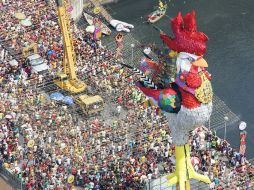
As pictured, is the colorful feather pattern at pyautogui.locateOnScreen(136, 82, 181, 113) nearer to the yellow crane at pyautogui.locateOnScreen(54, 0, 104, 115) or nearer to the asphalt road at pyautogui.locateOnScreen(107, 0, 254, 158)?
the yellow crane at pyautogui.locateOnScreen(54, 0, 104, 115)

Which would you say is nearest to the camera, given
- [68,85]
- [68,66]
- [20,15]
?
[68,66]

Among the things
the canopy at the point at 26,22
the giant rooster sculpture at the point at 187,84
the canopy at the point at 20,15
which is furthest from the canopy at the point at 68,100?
the giant rooster sculpture at the point at 187,84

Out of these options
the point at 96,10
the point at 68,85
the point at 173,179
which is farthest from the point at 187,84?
the point at 96,10

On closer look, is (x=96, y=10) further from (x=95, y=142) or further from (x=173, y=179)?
(x=173, y=179)

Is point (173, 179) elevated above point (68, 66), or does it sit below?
above

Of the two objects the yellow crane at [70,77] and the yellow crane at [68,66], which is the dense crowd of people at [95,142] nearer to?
the yellow crane at [70,77]

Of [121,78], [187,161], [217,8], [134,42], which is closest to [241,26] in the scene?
[217,8]

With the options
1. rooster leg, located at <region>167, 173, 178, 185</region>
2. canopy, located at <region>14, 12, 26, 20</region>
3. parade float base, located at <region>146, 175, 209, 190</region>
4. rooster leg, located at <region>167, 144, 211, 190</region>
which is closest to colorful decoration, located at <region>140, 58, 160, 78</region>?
rooster leg, located at <region>167, 144, 211, 190</region>

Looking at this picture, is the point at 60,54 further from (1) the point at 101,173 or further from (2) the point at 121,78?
(1) the point at 101,173

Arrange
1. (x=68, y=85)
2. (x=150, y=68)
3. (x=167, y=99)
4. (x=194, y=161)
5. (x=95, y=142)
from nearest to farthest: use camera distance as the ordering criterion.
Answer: (x=167, y=99)
(x=150, y=68)
(x=194, y=161)
(x=95, y=142)
(x=68, y=85)
